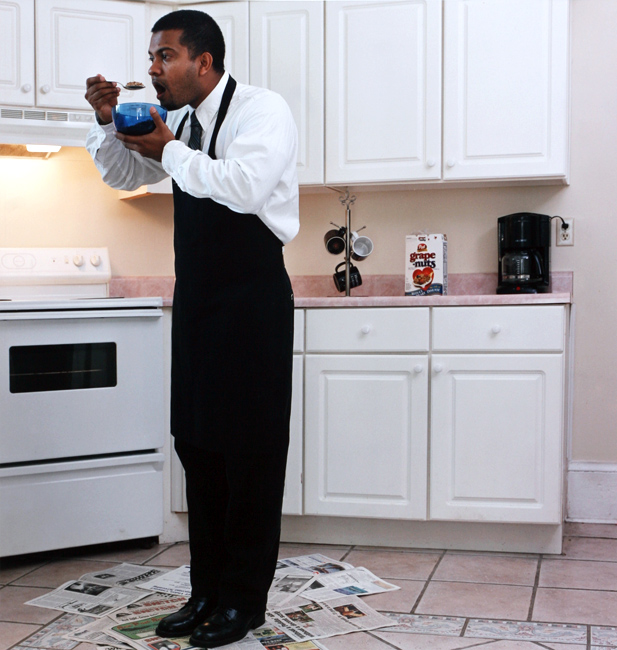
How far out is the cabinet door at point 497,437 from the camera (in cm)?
254

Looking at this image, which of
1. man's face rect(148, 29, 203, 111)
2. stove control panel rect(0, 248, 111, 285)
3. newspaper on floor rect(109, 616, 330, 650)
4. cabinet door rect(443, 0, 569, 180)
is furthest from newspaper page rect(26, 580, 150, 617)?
cabinet door rect(443, 0, 569, 180)

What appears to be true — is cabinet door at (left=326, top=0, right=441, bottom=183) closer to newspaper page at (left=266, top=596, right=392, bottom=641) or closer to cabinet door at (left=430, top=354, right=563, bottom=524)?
cabinet door at (left=430, top=354, right=563, bottom=524)

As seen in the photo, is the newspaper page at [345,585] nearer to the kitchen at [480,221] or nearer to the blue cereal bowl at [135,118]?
the kitchen at [480,221]

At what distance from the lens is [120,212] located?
10.6 feet

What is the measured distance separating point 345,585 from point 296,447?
54 cm

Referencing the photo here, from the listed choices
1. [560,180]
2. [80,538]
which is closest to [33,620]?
[80,538]

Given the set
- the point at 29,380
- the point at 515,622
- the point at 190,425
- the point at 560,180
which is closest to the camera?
the point at 190,425

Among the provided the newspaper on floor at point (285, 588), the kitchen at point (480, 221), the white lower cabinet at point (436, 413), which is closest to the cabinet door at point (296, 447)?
the white lower cabinet at point (436, 413)

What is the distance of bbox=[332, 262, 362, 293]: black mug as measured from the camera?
3.01m

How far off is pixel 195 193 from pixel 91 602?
1.20m

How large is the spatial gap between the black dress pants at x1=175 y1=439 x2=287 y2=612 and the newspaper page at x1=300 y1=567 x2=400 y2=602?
0.33 metres

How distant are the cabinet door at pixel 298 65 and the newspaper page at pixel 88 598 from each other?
5.01 ft

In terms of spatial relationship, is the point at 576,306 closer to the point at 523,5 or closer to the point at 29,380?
the point at 523,5

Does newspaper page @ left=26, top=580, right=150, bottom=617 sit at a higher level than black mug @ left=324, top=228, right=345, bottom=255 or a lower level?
lower
